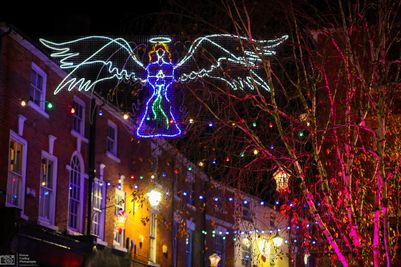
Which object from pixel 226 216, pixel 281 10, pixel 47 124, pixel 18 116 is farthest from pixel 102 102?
pixel 226 216

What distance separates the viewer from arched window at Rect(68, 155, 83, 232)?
2476cm

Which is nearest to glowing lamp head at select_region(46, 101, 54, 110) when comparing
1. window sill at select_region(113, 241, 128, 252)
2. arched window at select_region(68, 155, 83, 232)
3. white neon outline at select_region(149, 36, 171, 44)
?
arched window at select_region(68, 155, 83, 232)

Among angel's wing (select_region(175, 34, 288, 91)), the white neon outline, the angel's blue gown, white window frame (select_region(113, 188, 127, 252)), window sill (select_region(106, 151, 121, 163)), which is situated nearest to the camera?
angel's wing (select_region(175, 34, 288, 91))

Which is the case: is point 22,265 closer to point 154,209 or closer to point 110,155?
point 110,155

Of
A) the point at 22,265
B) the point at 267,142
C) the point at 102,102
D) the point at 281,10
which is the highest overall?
the point at 102,102

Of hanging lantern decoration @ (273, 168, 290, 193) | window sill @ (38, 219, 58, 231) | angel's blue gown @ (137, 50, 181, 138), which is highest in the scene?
angel's blue gown @ (137, 50, 181, 138)

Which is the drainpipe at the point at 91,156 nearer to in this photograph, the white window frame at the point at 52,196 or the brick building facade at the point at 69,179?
the brick building facade at the point at 69,179

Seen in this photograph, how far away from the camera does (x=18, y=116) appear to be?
70.2 ft

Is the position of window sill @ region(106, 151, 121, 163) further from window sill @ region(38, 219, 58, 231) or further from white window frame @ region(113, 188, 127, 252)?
window sill @ region(38, 219, 58, 231)

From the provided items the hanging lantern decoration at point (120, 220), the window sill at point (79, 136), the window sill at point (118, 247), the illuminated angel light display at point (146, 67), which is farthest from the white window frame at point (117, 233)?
the illuminated angel light display at point (146, 67)

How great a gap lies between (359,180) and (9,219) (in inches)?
356

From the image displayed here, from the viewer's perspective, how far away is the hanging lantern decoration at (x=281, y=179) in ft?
48.8

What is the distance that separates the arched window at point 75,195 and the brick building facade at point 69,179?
0.10ft

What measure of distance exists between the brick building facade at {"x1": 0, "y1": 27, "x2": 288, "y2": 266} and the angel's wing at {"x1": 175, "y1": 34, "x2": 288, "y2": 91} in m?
1.74
